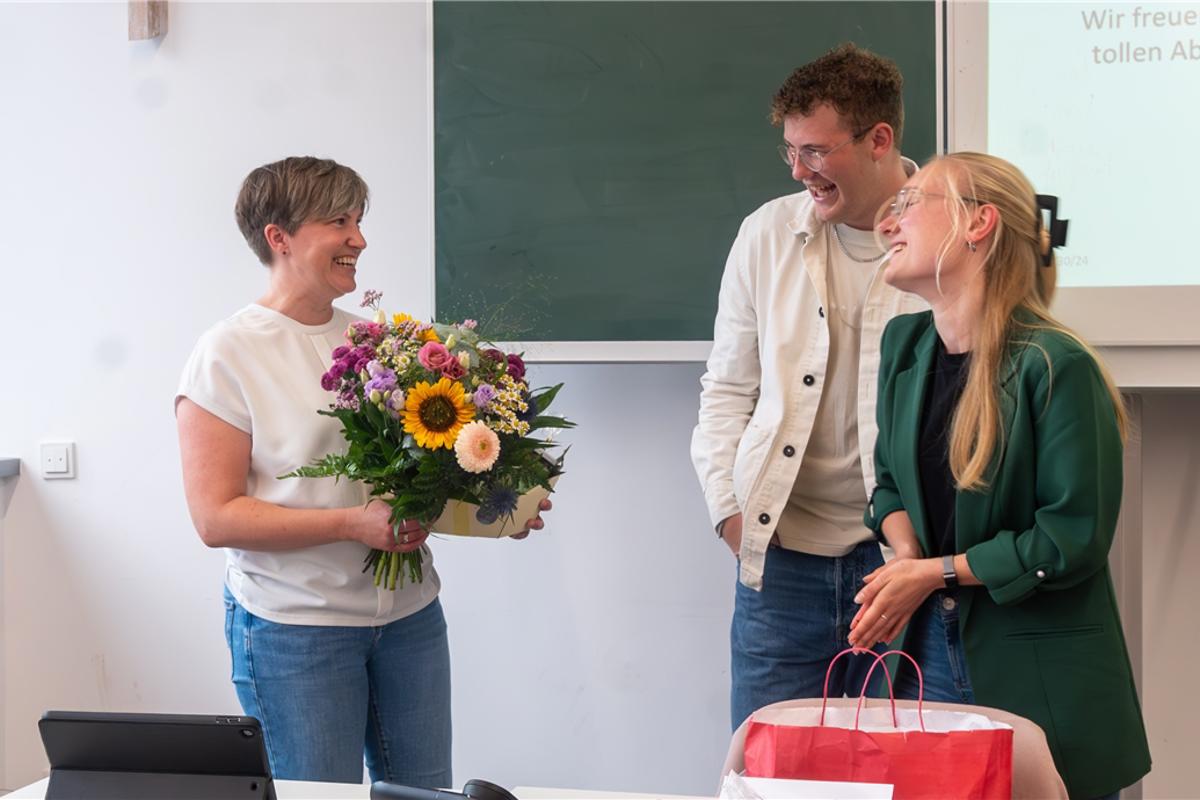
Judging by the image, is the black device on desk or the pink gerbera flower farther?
the pink gerbera flower

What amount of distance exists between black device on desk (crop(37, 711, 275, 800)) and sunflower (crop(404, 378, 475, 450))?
2.33 feet

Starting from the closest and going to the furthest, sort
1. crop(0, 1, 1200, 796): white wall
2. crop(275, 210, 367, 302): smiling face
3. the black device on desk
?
the black device on desk < crop(275, 210, 367, 302): smiling face < crop(0, 1, 1200, 796): white wall

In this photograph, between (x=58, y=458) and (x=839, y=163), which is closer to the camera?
(x=839, y=163)

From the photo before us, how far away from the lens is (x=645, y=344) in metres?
3.01

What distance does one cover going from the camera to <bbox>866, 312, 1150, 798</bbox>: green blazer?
1773 mm

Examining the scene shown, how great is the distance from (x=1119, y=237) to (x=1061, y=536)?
1219mm

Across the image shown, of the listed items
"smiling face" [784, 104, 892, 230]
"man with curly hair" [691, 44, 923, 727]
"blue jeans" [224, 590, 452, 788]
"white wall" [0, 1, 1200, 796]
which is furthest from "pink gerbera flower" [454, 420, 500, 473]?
"white wall" [0, 1, 1200, 796]

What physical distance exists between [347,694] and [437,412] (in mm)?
597

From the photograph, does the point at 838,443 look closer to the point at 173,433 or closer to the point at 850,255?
the point at 850,255

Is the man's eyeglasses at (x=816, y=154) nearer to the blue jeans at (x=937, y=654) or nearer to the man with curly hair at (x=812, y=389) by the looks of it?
the man with curly hair at (x=812, y=389)

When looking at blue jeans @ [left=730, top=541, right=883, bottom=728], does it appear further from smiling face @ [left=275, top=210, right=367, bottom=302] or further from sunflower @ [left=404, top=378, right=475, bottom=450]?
smiling face @ [left=275, top=210, right=367, bottom=302]

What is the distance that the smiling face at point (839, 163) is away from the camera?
2342mm

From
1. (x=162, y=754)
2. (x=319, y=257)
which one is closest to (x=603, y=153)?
(x=319, y=257)

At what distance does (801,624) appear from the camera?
8.06 ft
